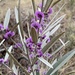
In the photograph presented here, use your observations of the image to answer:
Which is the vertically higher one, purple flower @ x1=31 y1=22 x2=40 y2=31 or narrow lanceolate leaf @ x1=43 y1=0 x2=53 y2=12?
narrow lanceolate leaf @ x1=43 y1=0 x2=53 y2=12

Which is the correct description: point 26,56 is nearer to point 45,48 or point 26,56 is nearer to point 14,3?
point 45,48

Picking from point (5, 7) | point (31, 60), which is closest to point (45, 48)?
point (31, 60)

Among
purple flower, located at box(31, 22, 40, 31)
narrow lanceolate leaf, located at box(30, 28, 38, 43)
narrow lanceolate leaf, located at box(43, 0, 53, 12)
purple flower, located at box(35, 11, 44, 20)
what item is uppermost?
narrow lanceolate leaf, located at box(43, 0, 53, 12)

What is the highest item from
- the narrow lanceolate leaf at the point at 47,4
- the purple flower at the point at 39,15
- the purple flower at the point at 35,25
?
the narrow lanceolate leaf at the point at 47,4

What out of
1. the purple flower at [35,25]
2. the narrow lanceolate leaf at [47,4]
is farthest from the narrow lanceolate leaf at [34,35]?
the narrow lanceolate leaf at [47,4]

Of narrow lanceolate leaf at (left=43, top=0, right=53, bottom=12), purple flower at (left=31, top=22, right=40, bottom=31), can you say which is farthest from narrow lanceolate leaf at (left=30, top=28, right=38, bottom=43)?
narrow lanceolate leaf at (left=43, top=0, right=53, bottom=12)

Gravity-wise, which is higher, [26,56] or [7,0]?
[7,0]

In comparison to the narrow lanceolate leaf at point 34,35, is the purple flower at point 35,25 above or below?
above

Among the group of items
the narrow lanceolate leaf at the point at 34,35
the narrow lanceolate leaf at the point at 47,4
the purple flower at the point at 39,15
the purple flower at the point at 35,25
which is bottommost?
the narrow lanceolate leaf at the point at 34,35

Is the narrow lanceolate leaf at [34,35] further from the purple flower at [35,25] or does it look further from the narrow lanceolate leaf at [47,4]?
the narrow lanceolate leaf at [47,4]

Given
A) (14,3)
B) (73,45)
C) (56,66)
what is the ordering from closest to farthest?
(56,66)
(73,45)
(14,3)

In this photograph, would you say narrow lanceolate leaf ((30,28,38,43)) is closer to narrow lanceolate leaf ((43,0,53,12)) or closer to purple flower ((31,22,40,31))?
purple flower ((31,22,40,31))
